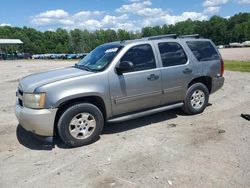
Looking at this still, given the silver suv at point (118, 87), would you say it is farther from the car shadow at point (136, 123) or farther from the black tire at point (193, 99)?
the car shadow at point (136, 123)

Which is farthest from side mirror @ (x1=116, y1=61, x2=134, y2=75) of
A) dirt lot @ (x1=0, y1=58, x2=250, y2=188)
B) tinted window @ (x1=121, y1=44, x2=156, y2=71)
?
dirt lot @ (x1=0, y1=58, x2=250, y2=188)

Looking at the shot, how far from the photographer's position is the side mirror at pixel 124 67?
203 inches

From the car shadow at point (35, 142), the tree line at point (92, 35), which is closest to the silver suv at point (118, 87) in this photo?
the car shadow at point (35, 142)

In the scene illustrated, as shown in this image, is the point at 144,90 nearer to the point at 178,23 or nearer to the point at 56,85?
the point at 56,85

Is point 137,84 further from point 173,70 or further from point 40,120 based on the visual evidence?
point 40,120

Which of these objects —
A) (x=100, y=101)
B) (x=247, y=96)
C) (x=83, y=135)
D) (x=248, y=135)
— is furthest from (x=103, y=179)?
(x=247, y=96)

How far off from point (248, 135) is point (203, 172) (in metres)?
1.83

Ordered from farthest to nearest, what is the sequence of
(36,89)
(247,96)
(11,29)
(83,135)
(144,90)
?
(11,29)
(247,96)
(144,90)
(83,135)
(36,89)

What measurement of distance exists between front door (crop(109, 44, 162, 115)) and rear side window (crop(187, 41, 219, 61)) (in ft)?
4.16

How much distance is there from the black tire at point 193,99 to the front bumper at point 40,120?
3156mm

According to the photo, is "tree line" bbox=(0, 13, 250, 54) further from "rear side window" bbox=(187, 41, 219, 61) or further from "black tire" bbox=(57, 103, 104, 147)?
"black tire" bbox=(57, 103, 104, 147)

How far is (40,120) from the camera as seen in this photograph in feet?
15.2

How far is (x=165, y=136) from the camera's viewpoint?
17.5 ft

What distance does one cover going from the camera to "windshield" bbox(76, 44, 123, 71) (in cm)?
541
